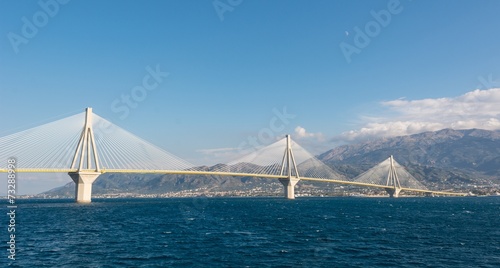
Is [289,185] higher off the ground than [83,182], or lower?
lower

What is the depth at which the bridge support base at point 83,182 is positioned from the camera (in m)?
91.5

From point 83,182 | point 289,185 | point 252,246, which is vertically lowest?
point 289,185

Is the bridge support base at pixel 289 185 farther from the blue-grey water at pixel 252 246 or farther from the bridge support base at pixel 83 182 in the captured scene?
the blue-grey water at pixel 252 246

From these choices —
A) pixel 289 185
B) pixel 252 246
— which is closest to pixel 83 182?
pixel 252 246

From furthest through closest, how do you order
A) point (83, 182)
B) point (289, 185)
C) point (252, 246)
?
point (289, 185), point (83, 182), point (252, 246)

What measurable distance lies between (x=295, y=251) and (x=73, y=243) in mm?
24584

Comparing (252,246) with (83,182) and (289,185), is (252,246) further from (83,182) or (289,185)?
(289,185)

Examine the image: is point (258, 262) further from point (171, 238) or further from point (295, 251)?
point (171, 238)

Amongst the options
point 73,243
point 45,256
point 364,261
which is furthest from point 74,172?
point 364,261

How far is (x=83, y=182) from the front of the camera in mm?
93438

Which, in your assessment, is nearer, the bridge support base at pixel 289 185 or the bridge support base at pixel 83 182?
the bridge support base at pixel 83 182

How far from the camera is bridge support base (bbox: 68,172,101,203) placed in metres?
91.5

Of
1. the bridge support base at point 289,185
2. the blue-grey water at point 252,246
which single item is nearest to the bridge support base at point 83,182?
the blue-grey water at point 252,246

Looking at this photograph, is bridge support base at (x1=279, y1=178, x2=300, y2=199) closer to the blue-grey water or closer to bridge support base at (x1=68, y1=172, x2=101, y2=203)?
bridge support base at (x1=68, y1=172, x2=101, y2=203)
